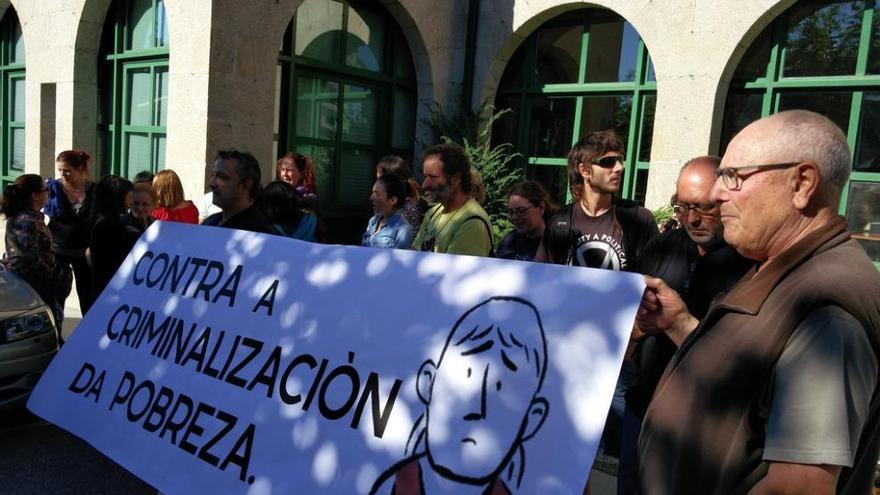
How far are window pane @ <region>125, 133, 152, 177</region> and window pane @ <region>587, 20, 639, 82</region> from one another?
20.2 ft

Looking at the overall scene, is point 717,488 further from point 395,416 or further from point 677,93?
point 677,93

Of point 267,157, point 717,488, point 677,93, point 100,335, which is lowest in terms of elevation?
point 100,335

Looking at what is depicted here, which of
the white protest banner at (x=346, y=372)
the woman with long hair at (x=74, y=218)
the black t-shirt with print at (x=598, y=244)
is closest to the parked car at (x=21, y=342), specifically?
the white protest banner at (x=346, y=372)

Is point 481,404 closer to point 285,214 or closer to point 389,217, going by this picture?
point 389,217

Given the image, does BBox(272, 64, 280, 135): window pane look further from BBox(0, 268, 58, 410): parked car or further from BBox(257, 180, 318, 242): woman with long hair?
BBox(0, 268, 58, 410): parked car

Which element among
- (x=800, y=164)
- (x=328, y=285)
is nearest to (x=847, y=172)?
(x=800, y=164)

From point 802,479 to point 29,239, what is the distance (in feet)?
16.5

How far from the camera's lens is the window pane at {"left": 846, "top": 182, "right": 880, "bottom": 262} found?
695cm

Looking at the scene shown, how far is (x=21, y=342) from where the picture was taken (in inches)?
150

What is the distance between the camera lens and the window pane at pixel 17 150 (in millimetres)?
11250

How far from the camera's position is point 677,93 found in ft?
25.6

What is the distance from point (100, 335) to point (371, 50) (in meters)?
7.08

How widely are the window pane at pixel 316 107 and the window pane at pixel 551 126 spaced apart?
9.70 feet

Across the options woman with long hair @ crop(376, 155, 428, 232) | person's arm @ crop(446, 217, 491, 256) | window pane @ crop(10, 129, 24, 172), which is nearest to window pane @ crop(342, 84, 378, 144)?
woman with long hair @ crop(376, 155, 428, 232)
